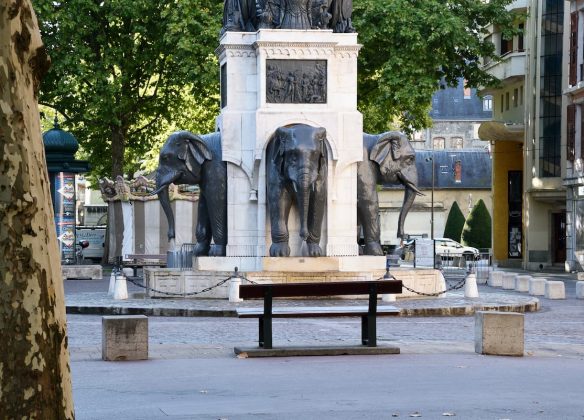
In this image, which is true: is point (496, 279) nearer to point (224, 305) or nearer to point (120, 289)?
point (120, 289)

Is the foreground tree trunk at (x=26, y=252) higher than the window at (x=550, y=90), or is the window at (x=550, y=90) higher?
the window at (x=550, y=90)

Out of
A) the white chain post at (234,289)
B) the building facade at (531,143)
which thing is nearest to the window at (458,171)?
the building facade at (531,143)

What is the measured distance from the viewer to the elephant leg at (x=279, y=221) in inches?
1164

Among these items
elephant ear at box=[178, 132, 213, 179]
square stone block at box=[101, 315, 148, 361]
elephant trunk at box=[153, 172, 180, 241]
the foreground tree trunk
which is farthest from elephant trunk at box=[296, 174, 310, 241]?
the foreground tree trunk

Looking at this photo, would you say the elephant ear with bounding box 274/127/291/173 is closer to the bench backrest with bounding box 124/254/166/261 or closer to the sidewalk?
the sidewalk

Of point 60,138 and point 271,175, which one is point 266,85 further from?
point 60,138

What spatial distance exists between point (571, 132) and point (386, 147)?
105ft

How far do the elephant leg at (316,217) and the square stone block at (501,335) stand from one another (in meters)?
11.7

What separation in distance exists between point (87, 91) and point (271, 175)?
31.4 metres

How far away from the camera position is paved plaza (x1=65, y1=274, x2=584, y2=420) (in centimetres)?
1263

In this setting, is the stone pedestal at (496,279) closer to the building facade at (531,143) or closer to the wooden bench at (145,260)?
the wooden bench at (145,260)

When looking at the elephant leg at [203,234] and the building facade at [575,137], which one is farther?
the building facade at [575,137]

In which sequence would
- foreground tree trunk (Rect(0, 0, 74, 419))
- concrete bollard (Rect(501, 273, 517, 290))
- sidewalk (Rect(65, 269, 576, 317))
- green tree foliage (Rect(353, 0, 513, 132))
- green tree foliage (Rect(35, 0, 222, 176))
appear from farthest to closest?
green tree foliage (Rect(35, 0, 222, 176)), green tree foliage (Rect(353, 0, 513, 132)), concrete bollard (Rect(501, 273, 517, 290)), sidewalk (Rect(65, 269, 576, 317)), foreground tree trunk (Rect(0, 0, 74, 419))

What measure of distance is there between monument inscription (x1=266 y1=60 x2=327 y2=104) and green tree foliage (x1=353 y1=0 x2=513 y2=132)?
2498cm
